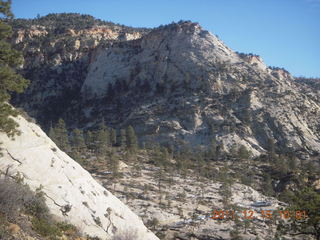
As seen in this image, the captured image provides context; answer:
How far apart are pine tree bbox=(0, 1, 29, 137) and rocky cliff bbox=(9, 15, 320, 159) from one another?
5449 centimetres

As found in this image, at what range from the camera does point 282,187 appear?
47562 mm

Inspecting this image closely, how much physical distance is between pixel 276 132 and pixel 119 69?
184 feet

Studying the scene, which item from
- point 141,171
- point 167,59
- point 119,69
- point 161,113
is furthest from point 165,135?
point 119,69

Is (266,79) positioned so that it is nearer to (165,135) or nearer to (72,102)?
(165,135)

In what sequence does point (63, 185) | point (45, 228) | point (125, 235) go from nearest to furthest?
point (45, 228), point (125, 235), point (63, 185)

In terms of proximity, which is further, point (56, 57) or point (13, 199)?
point (56, 57)

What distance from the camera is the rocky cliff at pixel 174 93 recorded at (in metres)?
69.8

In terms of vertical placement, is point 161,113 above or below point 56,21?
below

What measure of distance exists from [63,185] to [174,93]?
236 ft

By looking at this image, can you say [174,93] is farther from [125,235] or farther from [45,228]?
[45,228]

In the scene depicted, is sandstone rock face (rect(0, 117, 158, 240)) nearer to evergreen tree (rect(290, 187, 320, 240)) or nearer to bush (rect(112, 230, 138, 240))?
bush (rect(112, 230, 138, 240))

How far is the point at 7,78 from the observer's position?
1336 centimetres
